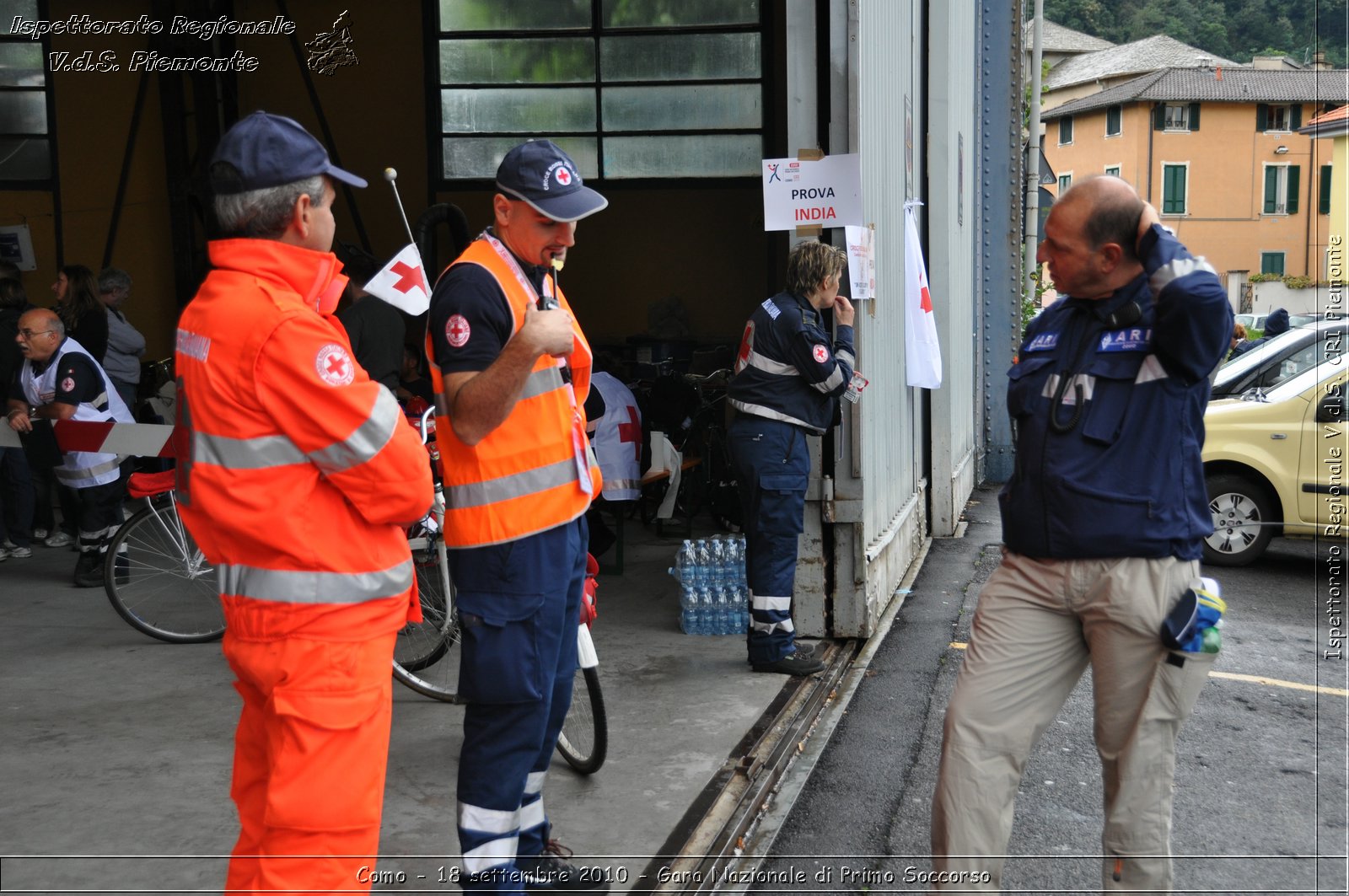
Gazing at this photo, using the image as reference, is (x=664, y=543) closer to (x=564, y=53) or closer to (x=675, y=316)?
(x=675, y=316)

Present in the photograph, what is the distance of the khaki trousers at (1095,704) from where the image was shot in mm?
3059

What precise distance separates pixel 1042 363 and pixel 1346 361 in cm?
637

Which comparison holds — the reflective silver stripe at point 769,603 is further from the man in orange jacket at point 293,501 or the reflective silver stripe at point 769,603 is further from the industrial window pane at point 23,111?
the industrial window pane at point 23,111

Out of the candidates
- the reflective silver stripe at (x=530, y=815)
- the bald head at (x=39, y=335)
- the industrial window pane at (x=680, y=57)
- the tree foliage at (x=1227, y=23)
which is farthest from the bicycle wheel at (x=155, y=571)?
the industrial window pane at (x=680, y=57)

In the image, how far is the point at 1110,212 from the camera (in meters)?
3.13

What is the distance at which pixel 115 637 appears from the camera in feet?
22.3

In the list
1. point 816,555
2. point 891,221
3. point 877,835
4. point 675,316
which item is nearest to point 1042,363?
point 877,835

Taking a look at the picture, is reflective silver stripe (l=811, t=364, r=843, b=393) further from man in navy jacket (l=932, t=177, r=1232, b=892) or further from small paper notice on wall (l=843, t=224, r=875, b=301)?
man in navy jacket (l=932, t=177, r=1232, b=892)

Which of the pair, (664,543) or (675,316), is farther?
(675,316)

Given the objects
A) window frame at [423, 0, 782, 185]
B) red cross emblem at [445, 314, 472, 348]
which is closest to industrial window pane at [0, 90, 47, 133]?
window frame at [423, 0, 782, 185]

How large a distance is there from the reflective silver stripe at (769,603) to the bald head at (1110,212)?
304cm

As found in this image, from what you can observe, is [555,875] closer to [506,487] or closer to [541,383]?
[506,487]

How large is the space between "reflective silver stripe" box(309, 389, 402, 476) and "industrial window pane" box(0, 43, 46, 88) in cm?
1456

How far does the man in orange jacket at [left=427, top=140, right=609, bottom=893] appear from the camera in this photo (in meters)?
3.08
